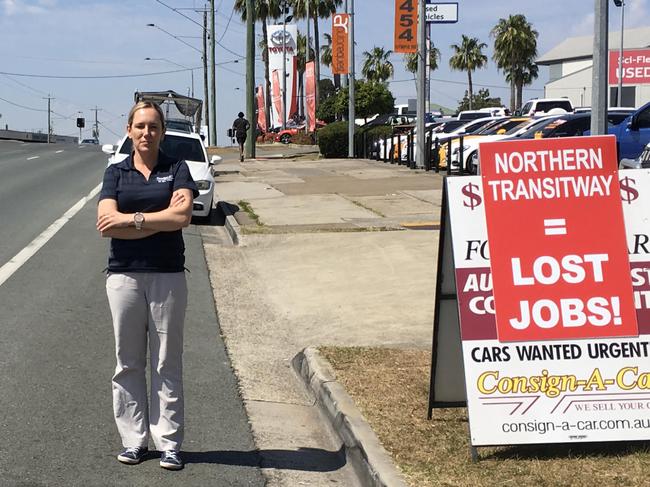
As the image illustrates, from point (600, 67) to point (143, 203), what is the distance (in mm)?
8538

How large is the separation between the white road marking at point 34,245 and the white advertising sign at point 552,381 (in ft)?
22.7

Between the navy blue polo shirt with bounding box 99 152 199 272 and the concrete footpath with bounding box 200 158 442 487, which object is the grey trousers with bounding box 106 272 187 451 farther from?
the concrete footpath with bounding box 200 158 442 487

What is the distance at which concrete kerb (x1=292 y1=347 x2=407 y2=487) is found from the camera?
5.03 meters

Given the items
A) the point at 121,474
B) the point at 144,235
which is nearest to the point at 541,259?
the point at 144,235

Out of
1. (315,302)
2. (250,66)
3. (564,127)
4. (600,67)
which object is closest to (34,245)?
(315,302)

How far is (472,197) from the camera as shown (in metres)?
5.55

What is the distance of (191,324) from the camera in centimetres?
917

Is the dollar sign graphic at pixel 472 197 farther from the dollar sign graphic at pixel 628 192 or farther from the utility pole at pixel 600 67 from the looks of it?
the utility pole at pixel 600 67

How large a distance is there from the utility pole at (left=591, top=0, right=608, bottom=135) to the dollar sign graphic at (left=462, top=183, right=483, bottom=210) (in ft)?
23.8

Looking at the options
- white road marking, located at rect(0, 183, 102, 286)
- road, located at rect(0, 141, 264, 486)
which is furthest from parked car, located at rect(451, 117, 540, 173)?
road, located at rect(0, 141, 264, 486)

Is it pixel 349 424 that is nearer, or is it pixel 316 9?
pixel 349 424

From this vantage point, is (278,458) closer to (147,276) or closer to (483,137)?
(147,276)

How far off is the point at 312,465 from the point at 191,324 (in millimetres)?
3784

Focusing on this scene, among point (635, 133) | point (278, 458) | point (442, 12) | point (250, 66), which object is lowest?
point (278, 458)
